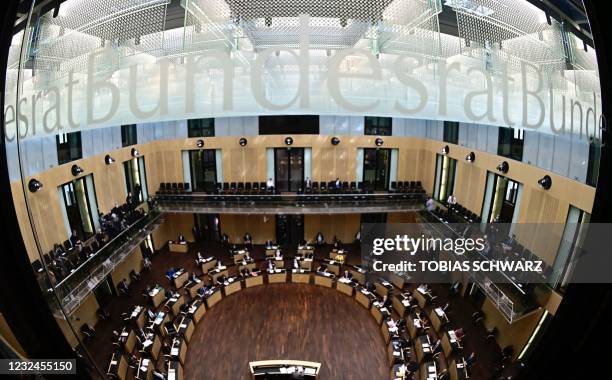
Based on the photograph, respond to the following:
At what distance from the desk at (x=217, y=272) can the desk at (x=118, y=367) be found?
16.6 ft

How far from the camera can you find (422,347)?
982 centimetres

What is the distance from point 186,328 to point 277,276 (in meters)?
4.61

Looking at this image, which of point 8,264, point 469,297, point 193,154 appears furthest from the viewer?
point 193,154

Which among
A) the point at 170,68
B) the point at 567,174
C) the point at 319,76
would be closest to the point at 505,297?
the point at 567,174

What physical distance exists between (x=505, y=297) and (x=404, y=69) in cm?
644

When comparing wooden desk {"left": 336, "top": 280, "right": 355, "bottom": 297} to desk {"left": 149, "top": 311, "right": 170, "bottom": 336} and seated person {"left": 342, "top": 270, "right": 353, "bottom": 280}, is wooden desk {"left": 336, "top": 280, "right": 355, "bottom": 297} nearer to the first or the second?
seated person {"left": 342, "top": 270, "right": 353, "bottom": 280}

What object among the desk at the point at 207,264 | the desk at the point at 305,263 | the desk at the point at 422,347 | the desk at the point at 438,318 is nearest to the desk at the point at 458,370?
the desk at the point at 422,347

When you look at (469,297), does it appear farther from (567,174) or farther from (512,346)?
(567,174)

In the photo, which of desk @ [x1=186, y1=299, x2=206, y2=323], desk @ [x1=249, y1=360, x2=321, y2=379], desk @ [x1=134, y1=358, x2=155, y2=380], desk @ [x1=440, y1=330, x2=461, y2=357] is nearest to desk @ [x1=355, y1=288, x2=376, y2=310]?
desk @ [x1=440, y1=330, x2=461, y2=357]

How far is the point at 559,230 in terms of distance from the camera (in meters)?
9.01

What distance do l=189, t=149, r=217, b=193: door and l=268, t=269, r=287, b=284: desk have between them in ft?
20.7

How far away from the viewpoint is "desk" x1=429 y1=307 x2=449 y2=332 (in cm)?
1095

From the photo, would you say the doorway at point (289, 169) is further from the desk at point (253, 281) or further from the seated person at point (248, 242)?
the desk at point (253, 281)

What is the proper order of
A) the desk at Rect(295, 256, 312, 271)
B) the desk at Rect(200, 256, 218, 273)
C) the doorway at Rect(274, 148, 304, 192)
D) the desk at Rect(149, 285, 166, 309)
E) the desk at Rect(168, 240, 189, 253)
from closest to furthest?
the desk at Rect(149, 285, 166, 309) → the desk at Rect(200, 256, 218, 273) → the desk at Rect(295, 256, 312, 271) → the desk at Rect(168, 240, 189, 253) → the doorway at Rect(274, 148, 304, 192)
